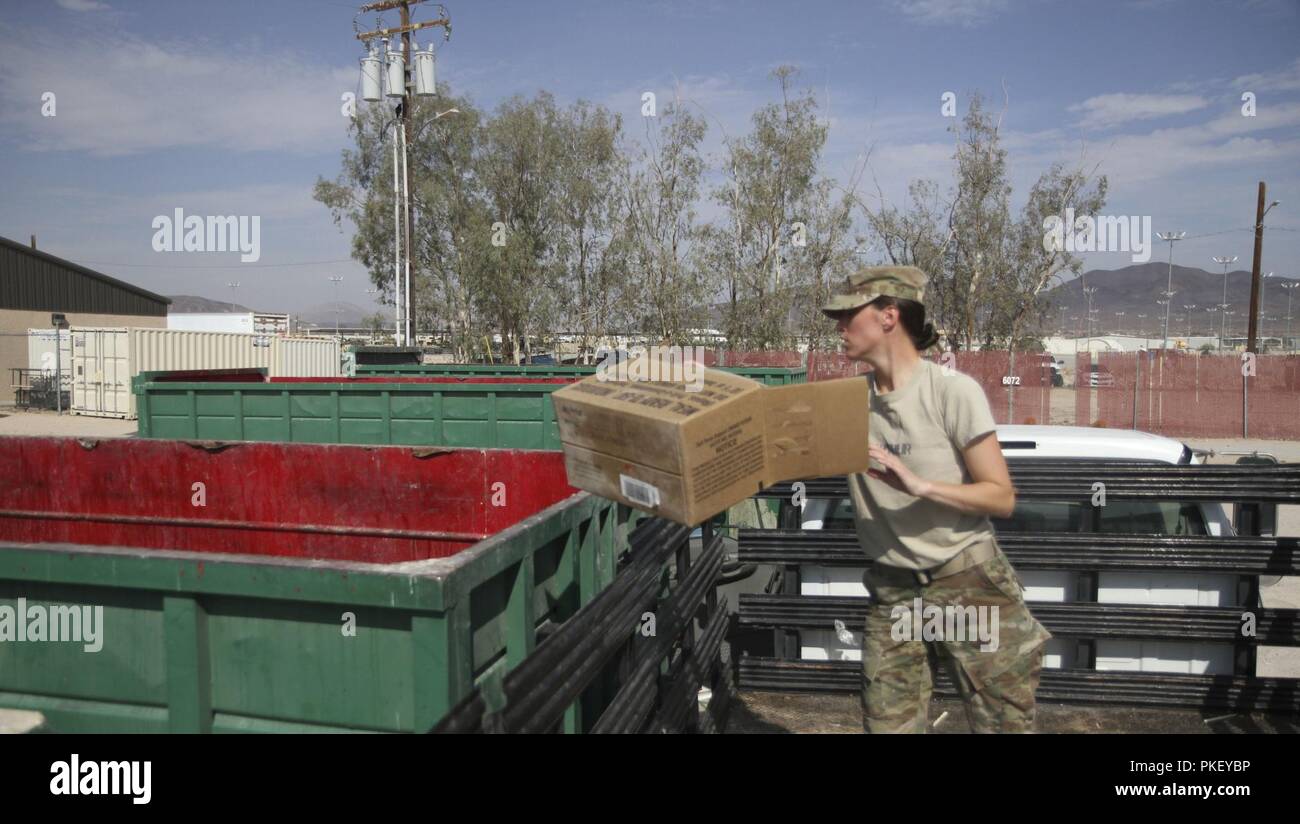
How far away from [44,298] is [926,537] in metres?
47.2

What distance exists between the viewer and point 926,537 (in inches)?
116

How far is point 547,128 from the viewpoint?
117ft

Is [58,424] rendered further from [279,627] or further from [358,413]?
[279,627]

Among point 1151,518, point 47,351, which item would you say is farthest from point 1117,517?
point 47,351

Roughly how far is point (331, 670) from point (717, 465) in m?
Answer: 1.26

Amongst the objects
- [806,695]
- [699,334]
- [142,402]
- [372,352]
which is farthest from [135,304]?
[806,695]

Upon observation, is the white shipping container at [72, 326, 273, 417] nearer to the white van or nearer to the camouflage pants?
the white van

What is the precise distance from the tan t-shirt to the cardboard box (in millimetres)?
343

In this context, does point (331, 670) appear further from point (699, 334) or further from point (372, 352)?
point (699, 334)

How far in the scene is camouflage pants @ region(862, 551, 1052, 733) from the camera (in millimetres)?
2865

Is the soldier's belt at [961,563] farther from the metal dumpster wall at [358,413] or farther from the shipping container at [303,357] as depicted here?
the shipping container at [303,357]

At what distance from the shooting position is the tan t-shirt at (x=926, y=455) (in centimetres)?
288
